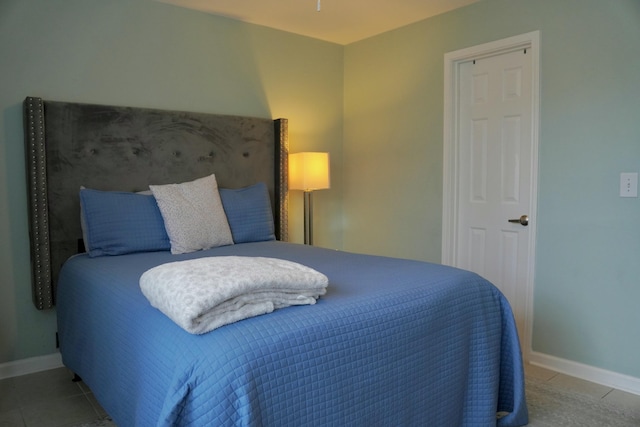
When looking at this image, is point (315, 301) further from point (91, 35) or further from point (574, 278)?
point (91, 35)

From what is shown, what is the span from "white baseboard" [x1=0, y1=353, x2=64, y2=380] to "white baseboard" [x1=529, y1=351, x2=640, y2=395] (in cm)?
297

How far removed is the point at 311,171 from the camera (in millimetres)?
3768

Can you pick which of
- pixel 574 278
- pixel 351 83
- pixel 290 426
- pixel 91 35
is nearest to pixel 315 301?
pixel 290 426

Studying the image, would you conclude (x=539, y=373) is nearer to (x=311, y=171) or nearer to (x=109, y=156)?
(x=311, y=171)

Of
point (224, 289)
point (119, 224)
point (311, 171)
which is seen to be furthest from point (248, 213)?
point (224, 289)

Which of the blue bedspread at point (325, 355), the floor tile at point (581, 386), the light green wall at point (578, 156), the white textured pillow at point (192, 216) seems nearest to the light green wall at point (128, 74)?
the blue bedspread at point (325, 355)

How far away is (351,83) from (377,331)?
10.1 ft

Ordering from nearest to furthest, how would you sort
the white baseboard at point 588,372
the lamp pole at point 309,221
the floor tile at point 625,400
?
the floor tile at point 625,400 → the white baseboard at point 588,372 → the lamp pole at point 309,221

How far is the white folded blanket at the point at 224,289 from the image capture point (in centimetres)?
146

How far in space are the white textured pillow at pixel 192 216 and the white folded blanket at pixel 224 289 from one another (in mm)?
1115

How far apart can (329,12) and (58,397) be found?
2.98 m

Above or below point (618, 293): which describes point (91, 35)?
above

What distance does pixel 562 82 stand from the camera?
2914 mm

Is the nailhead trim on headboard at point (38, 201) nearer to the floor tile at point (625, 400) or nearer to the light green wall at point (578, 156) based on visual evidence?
the light green wall at point (578, 156)
